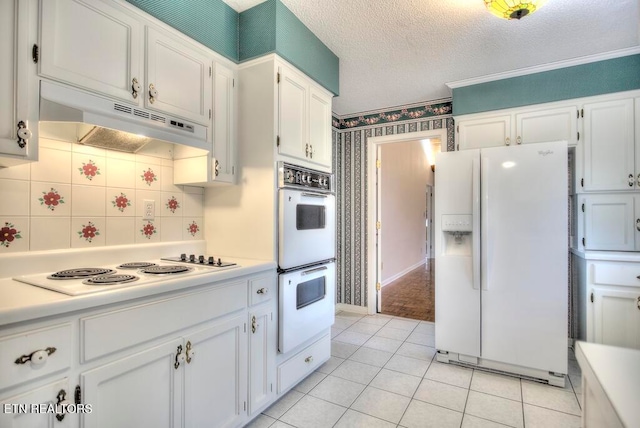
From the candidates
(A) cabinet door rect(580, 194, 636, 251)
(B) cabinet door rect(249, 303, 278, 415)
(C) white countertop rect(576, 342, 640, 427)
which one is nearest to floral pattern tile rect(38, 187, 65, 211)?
(B) cabinet door rect(249, 303, 278, 415)

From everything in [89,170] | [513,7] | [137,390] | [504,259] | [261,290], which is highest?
[513,7]

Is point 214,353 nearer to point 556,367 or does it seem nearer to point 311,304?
point 311,304

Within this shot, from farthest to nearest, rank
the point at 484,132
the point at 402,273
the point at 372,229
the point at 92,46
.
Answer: the point at 402,273 < the point at 372,229 < the point at 484,132 < the point at 92,46

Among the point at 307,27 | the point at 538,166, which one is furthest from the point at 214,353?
the point at 538,166

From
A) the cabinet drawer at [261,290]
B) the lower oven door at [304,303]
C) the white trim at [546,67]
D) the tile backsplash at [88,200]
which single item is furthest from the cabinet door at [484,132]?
the tile backsplash at [88,200]

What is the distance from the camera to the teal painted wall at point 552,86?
250cm

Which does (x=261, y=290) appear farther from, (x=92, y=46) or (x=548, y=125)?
(x=548, y=125)

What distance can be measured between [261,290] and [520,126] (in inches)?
103

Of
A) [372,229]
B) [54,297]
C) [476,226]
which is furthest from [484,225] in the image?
[54,297]

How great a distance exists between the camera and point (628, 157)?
2.48 metres

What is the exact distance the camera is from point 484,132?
2922 mm

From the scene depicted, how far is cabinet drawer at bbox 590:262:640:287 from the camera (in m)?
2.29

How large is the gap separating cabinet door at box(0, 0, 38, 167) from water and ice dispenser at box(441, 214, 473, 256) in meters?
2.52

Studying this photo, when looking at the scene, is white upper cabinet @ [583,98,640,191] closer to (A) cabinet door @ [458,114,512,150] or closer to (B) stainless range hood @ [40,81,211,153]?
(A) cabinet door @ [458,114,512,150]
